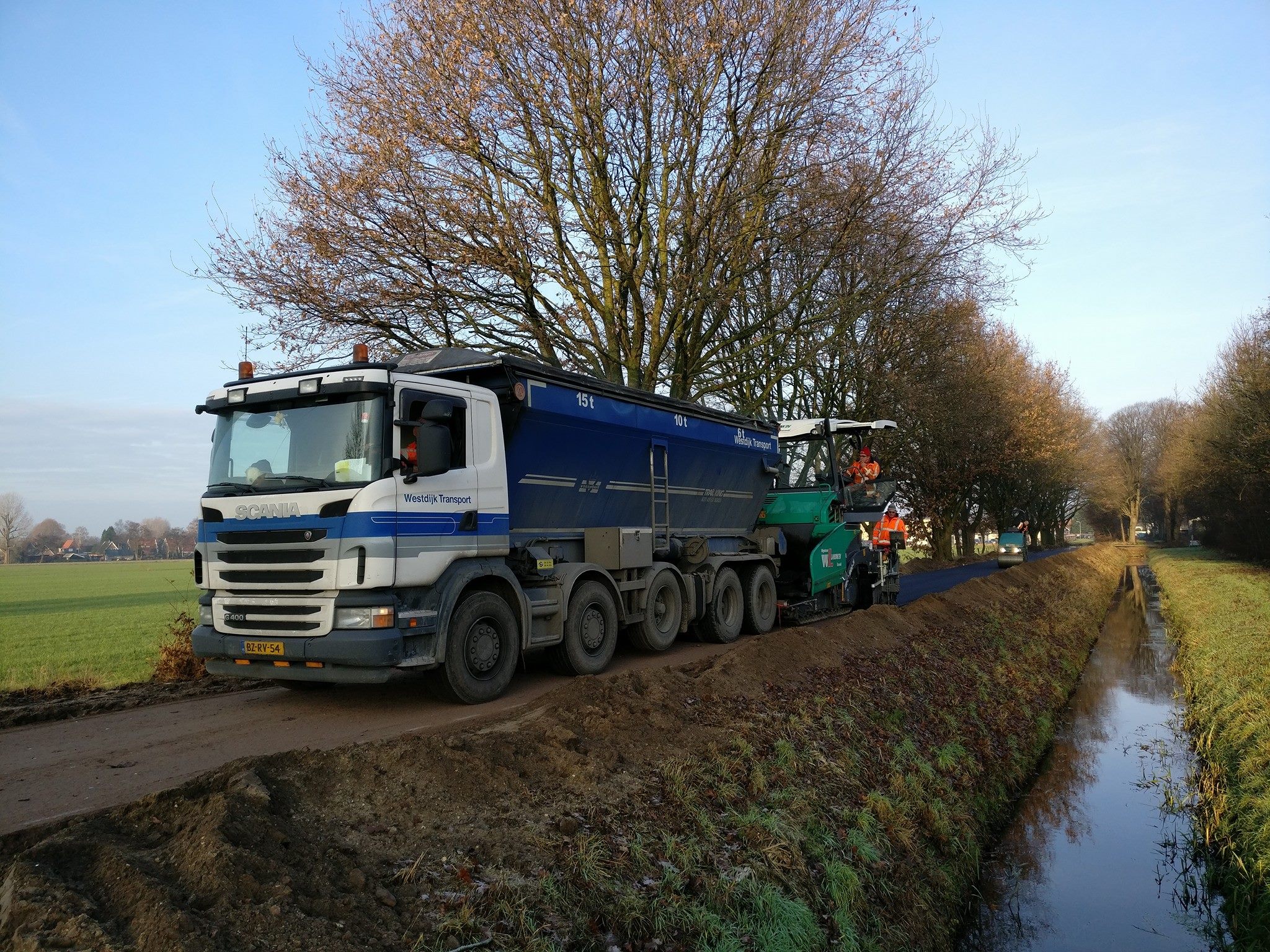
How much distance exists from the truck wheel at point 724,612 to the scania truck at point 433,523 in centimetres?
103

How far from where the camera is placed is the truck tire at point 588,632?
9703mm

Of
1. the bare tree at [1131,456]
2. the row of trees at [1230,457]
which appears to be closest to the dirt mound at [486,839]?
the row of trees at [1230,457]

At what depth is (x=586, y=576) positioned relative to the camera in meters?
10.0

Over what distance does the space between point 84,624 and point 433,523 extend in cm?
2560

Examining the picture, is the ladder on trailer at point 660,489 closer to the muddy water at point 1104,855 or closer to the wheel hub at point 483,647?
the wheel hub at point 483,647

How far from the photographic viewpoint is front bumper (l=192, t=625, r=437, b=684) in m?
7.35

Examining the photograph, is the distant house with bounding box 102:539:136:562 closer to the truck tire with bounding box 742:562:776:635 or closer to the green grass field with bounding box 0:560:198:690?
the green grass field with bounding box 0:560:198:690

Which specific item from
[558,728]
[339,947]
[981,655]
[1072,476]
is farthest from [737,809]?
[1072,476]

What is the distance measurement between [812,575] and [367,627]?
939 cm

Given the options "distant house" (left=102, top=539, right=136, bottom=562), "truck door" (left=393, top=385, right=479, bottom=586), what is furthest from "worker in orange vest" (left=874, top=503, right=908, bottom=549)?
"distant house" (left=102, top=539, right=136, bottom=562)

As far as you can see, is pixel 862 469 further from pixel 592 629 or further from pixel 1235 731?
pixel 592 629

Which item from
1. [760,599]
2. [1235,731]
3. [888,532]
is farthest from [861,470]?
[1235,731]

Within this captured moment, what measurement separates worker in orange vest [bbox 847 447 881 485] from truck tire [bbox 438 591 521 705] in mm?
9295

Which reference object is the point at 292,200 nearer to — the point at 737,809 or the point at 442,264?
the point at 442,264
